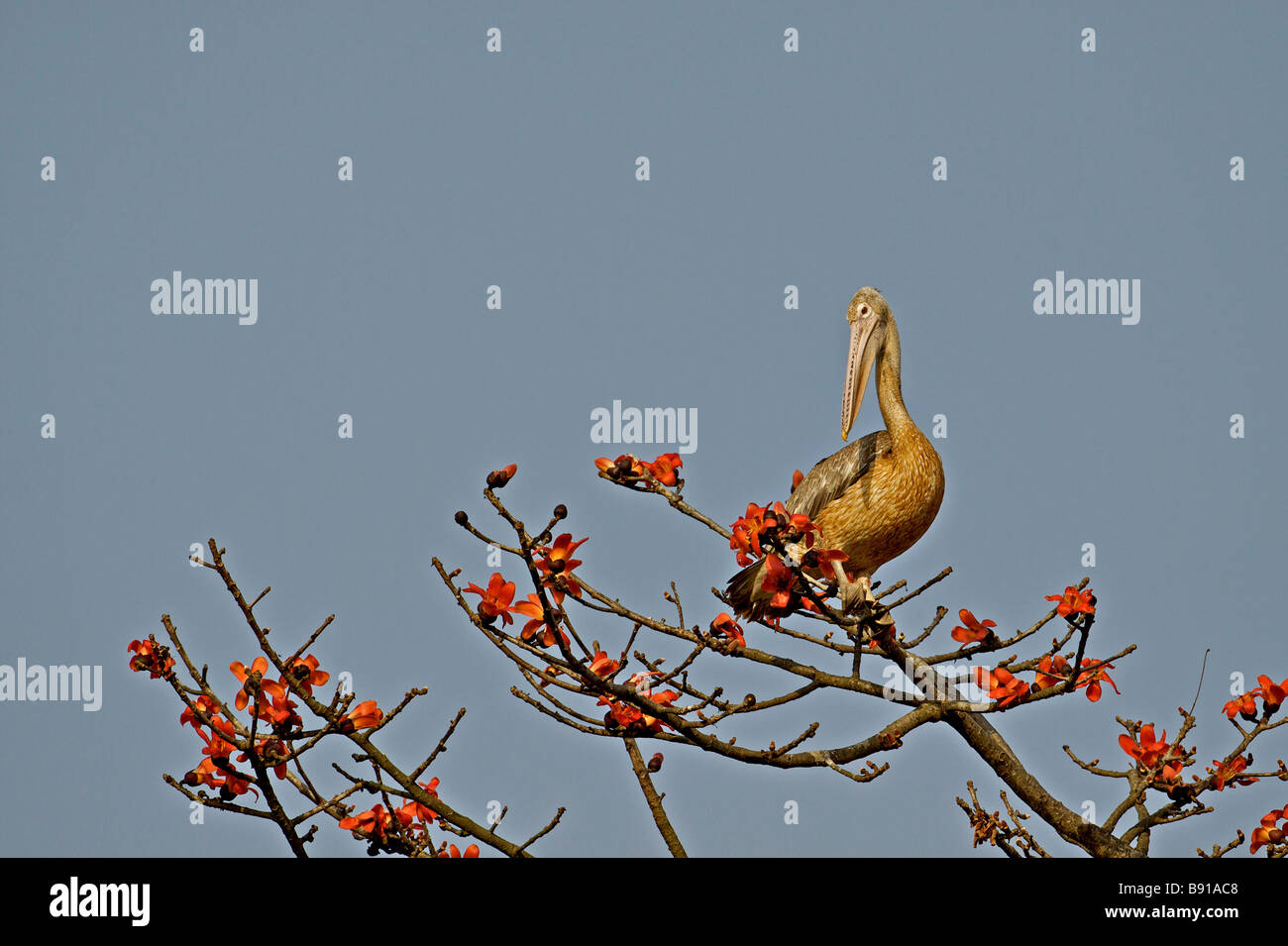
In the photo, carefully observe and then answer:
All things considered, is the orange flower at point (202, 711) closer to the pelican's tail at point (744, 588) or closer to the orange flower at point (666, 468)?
the orange flower at point (666, 468)

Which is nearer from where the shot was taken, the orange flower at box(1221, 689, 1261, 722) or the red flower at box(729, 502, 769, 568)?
the red flower at box(729, 502, 769, 568)

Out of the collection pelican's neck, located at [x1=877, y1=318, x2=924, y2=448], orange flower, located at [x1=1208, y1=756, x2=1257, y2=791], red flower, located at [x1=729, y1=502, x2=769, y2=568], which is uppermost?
pelican's neck, located at [x1=877, y1=318, x2=924, y2=448]

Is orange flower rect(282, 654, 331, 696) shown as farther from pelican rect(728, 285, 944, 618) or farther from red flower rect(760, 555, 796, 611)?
pelican rect(728, 285, 944, 618)

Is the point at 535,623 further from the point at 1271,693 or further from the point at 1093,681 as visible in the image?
the point at 1271,693

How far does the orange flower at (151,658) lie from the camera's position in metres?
4.76

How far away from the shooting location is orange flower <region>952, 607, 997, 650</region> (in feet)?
16.1

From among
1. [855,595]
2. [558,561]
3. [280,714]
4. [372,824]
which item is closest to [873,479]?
[855,595]

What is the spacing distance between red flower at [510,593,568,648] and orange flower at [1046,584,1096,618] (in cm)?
184

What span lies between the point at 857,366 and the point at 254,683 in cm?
394

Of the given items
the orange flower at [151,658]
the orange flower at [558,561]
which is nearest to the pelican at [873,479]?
the orange flower at [558,561]

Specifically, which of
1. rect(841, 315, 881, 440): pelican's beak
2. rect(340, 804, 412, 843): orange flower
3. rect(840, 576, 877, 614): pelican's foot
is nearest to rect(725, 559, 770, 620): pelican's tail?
rect(841, 315, 881, 440): pelican's beak
